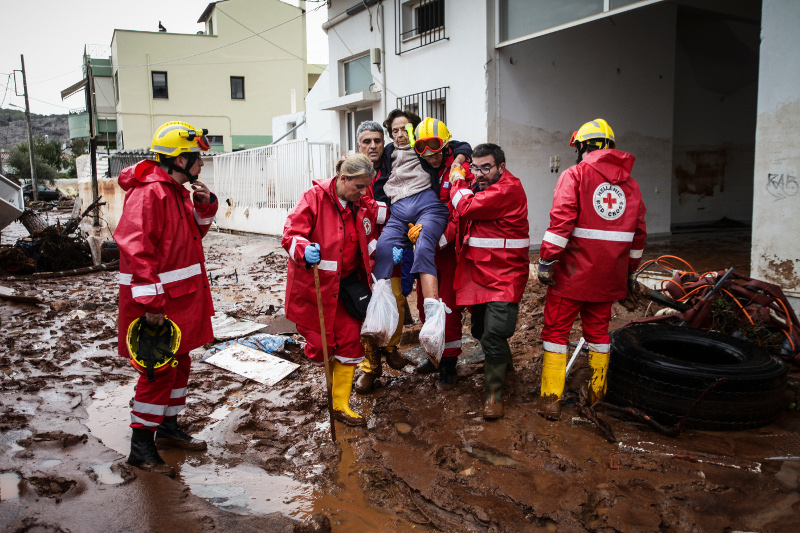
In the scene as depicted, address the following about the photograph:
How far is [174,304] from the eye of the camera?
3.43 m

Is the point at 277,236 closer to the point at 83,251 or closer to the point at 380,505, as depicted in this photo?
the point at 83,251

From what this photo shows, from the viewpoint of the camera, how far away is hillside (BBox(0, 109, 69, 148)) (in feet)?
281

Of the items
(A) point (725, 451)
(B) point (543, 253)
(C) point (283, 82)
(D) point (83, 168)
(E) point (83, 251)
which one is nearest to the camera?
(A) point (725, 451)

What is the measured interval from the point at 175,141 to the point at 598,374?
3.28 m

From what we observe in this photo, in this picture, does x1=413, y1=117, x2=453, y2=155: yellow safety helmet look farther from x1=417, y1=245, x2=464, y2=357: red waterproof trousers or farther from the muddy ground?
the muddy ground

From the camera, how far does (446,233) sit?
448 cm

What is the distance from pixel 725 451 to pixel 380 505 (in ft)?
7.03

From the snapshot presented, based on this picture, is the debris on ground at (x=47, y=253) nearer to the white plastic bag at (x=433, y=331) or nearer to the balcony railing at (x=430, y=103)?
the balcony railing at (x=430, y=103)

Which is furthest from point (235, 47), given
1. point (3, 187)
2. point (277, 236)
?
point (3, 187)

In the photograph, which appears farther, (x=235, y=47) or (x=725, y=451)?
(x=235, y=47)

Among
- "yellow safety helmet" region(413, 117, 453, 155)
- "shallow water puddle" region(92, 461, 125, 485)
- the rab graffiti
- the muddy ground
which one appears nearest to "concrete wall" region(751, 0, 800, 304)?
the rab graffiti

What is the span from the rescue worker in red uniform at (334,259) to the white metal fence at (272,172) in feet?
36.1

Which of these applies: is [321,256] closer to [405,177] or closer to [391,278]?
[391,278]

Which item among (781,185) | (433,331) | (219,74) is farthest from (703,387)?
(219,74)
